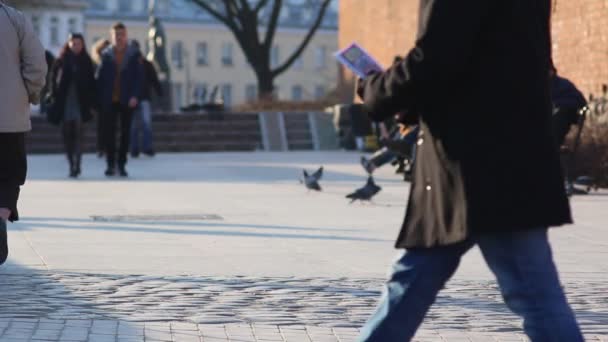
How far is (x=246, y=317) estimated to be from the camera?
270 inches

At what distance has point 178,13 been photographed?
11556 cm

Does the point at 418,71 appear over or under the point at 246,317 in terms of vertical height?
over

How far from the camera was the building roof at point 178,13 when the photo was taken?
115 m

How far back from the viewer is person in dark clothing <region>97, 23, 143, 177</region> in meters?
18.3

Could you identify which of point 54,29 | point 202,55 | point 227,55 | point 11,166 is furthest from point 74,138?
point 227,55

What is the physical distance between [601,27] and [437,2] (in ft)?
47.5

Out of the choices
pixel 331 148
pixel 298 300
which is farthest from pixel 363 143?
pixel 298 300

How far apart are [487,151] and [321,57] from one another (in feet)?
384

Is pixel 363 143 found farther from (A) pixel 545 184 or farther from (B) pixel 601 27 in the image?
(A) pixel 545 184

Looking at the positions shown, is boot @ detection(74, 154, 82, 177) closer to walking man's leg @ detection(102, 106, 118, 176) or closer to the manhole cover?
walking man's leg @ detection(102, 106, 118, 176)

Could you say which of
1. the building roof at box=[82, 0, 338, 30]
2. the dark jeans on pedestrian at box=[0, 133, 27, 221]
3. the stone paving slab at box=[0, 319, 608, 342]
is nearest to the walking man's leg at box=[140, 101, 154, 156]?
the dark jeans on pedestrian at box=[0, 133, 27, 221]

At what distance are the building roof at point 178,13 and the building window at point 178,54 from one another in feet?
6.96

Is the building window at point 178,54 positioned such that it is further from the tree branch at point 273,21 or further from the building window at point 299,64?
the tree branch at point 273,21

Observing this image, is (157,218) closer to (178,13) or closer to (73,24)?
(178,13)
